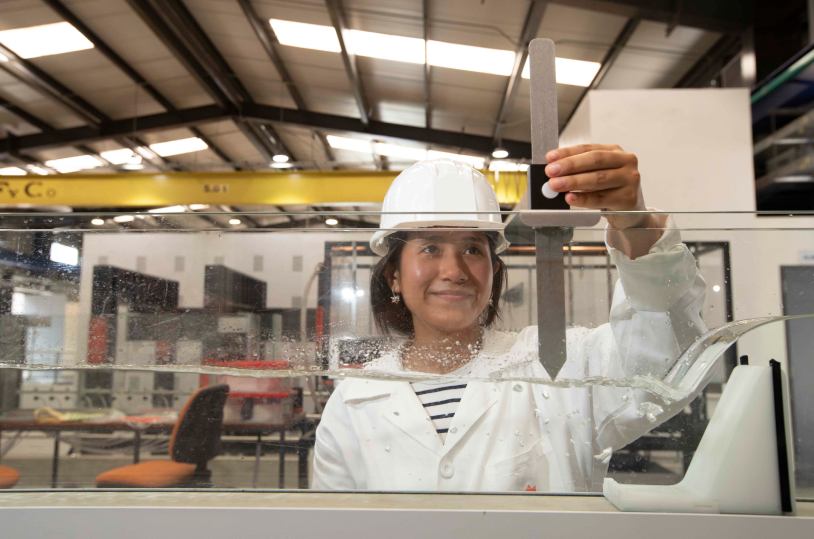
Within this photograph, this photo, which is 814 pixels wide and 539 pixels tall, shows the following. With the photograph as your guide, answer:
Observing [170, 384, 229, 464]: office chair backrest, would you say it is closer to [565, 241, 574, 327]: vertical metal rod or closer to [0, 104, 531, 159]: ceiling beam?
[565, 241, 574, 327]: vertical metal rod

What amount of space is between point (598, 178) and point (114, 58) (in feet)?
20.2

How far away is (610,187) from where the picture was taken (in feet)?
2.53

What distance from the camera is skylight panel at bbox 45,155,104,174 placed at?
785cm

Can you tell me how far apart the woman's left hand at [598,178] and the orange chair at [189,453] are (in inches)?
18.9

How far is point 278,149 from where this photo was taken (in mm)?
7848

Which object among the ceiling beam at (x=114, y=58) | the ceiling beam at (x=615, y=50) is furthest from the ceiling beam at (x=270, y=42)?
the ceiling beam at (x=615, y=50)

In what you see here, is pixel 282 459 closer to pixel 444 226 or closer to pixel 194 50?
pixel 444 226

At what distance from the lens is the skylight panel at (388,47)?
4699mm

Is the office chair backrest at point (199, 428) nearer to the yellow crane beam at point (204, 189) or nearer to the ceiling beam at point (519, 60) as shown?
the ceiling beam at point (519, 60)

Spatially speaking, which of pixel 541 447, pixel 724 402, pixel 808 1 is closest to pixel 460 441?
pixel 541 447

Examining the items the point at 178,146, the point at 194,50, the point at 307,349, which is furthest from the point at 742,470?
the point at 178,146

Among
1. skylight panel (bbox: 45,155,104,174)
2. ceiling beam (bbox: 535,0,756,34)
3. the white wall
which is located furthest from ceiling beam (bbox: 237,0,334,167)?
skylight panel (bbox: 45,155,104,174)

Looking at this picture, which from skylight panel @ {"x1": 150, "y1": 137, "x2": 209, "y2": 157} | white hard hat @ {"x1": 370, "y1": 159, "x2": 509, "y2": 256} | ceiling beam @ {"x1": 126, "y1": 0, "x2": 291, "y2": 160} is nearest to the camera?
white hard hat @ {"x1": 370, "y1": 159, "x2": 509, "y2": 256}

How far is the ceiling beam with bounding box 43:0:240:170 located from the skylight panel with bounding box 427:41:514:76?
10.5 ft
